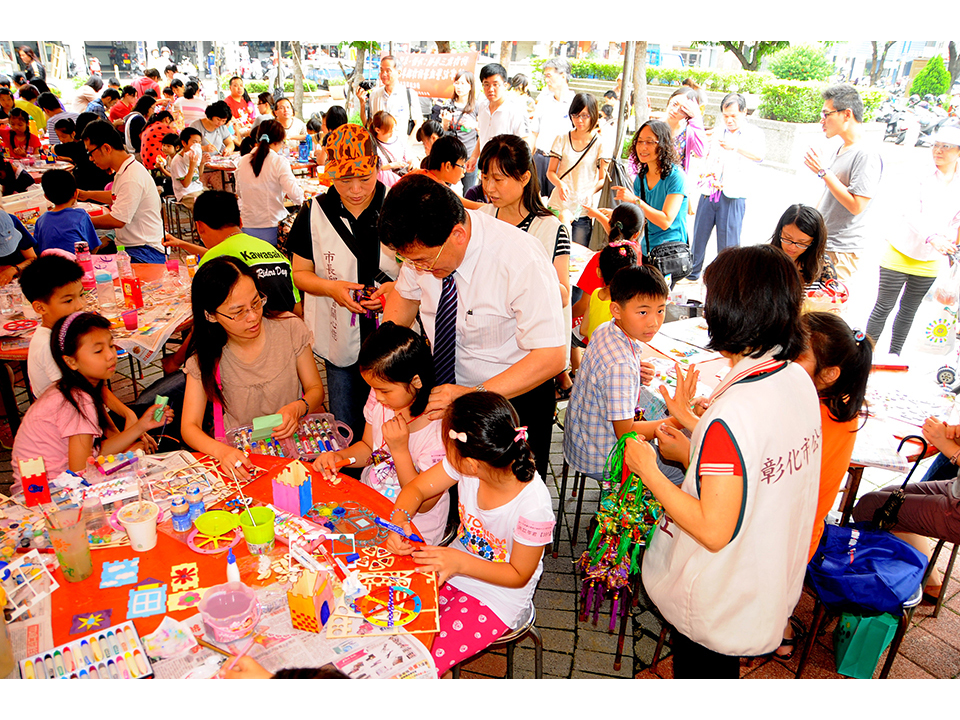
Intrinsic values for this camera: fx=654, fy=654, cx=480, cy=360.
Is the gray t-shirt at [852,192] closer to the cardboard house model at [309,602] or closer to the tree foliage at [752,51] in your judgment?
the cardboard house model at [309,602]

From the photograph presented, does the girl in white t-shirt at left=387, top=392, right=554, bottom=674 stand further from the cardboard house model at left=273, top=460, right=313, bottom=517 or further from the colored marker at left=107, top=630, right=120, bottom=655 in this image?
the colored marker at left=107, top=630, right=120, bottom=655

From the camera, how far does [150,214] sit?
5250 millimetres

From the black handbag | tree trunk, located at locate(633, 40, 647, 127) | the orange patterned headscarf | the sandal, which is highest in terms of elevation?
tree trunk, located at locate(633, 40, 647, 127)

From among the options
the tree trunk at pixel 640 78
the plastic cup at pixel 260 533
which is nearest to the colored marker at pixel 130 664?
the plastic cup at pixel 260 533

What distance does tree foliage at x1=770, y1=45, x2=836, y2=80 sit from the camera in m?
13.3

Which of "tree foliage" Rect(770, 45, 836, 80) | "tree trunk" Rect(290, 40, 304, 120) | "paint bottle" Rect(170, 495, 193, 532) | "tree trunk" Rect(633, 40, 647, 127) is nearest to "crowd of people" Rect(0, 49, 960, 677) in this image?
"paint bottle" Rect(170, 495, 193, 532)

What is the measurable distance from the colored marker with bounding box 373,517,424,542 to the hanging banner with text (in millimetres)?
9361

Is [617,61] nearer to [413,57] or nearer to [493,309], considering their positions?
[413,57]

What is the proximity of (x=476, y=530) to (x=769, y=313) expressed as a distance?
3.87 ft

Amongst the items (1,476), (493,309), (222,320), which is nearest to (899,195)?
(493,309)

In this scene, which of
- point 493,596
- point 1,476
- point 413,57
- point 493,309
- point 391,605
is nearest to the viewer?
point 391,605

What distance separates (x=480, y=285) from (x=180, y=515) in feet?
4.43

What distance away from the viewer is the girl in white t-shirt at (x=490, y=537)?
2.05 metres

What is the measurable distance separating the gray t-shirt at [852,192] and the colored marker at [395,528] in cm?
401
